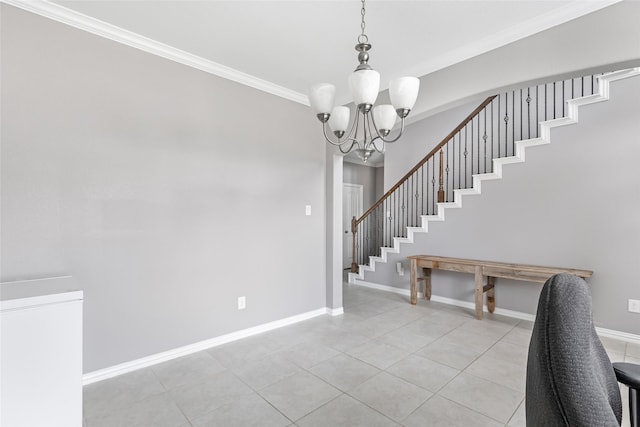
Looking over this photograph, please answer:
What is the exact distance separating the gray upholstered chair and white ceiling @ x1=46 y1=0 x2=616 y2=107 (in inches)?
83.2

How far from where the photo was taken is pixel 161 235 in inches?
103

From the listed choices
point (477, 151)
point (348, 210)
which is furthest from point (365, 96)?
point (348, 210)

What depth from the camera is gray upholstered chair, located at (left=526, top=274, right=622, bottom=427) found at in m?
0.59

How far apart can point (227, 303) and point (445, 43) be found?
3.10 metres

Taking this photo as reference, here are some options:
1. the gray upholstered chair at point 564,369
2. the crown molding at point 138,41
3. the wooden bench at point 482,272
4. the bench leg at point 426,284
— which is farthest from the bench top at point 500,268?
the gray upholstered chair at point 564,369

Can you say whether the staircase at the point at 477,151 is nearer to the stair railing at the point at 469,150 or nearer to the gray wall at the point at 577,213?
the stair railing at the point at 469,150

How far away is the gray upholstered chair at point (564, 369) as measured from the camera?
0.59m

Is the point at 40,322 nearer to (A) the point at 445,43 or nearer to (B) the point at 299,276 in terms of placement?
(B) the point at 299,276

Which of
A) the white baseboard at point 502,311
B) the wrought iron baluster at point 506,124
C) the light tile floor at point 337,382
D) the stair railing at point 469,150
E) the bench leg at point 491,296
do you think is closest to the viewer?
the light tile floor at point 337,382

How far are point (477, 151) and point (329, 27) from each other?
3762 mm

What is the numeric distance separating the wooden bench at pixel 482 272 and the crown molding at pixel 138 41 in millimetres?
2986

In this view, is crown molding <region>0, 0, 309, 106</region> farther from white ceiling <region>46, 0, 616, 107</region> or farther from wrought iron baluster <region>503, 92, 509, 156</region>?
wrought iron baluster <region>503, 92, 509, 156</region>

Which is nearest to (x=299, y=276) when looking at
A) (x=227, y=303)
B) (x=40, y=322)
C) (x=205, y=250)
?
(x=227, y=303)

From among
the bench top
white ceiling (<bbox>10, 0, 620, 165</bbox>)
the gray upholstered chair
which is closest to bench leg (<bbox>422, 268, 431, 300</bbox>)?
the bench top
